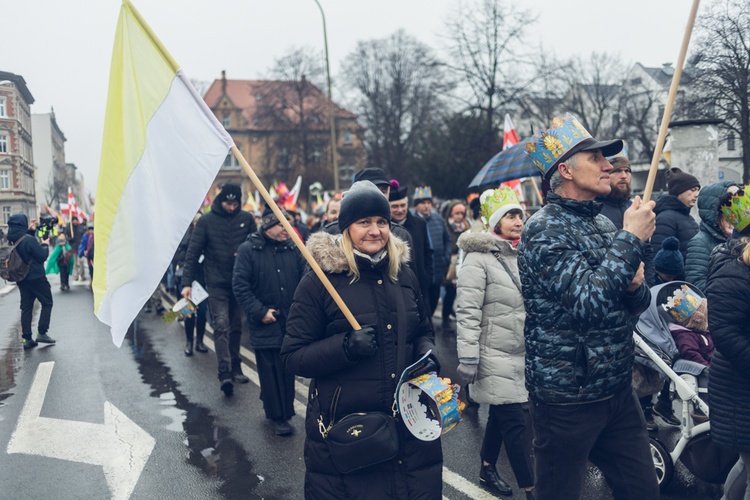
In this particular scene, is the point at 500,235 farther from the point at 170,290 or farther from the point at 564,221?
the point at 170,290

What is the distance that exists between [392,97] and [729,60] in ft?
119

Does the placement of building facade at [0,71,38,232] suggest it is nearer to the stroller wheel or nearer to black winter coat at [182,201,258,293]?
black winter coat at [182,201,258,293]

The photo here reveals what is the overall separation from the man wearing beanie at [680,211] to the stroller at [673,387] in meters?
1.69

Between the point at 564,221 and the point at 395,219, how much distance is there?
14.7 ft

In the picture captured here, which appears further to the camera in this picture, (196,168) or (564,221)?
(196,168)

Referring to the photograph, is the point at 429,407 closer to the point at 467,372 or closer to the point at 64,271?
the point at 467,372

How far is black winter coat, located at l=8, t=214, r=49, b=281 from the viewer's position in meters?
10.9

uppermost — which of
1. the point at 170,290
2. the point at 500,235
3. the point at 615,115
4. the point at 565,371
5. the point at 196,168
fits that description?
the point at 615,115

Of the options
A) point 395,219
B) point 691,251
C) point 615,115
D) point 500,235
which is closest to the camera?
point 500,235

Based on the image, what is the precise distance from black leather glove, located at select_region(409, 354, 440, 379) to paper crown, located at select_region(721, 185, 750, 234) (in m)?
1.76

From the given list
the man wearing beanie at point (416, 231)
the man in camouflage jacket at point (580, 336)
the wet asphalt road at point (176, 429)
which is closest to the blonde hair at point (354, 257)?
the man in camouflage jacket at point (580, 336)

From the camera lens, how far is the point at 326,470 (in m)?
3.23

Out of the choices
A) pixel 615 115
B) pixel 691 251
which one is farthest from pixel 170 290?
pixel 615 115

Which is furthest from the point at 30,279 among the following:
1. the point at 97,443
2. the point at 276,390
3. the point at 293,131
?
the point at 293,131
